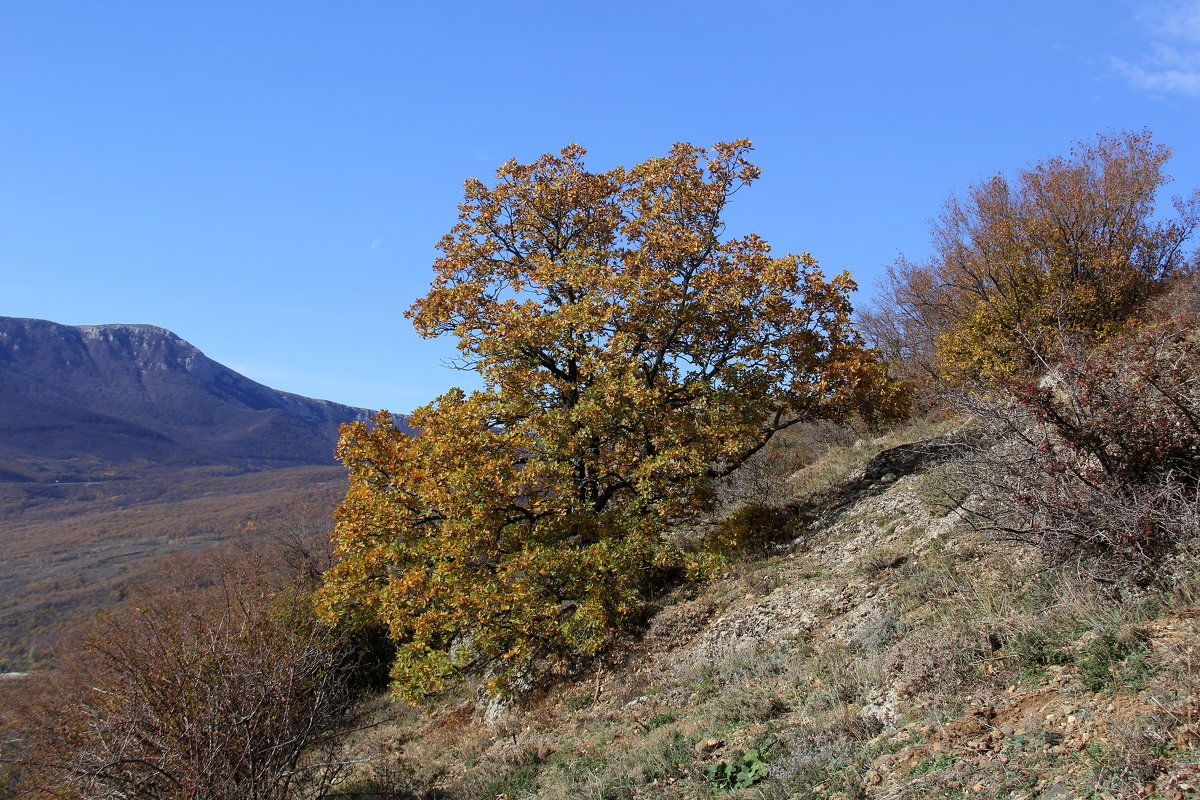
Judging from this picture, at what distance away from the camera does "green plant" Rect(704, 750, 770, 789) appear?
662cm

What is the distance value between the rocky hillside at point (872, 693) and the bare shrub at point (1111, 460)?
0.35 metres

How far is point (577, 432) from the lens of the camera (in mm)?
13273

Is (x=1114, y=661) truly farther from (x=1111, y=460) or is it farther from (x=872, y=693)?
(x=1111, y=460)

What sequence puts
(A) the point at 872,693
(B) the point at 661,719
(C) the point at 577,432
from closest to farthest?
(A) the point at 872,693
(B) the point at 661,719
(C) the point at 577,432

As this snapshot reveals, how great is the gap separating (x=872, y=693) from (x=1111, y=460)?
3.25 m

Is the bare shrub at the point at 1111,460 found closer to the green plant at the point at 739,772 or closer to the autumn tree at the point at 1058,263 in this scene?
the green plant at the point at 739,772

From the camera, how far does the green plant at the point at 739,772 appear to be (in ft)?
21.7

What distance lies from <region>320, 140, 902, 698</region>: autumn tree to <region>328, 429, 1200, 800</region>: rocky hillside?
4.06 ft

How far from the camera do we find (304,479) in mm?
179375

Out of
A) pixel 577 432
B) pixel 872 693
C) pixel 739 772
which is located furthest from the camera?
pixel 577 432

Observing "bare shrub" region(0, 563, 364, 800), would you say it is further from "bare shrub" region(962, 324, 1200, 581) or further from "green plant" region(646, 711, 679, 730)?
"bare shrub" region(962, 324, 1200, 581)

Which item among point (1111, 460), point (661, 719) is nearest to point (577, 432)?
point (661, 719)

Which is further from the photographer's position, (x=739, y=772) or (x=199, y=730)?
(x=199, y=730)

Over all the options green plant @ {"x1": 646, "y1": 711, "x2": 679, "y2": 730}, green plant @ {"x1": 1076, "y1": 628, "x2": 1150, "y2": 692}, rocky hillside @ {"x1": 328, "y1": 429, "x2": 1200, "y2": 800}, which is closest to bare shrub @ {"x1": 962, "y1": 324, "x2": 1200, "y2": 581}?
rocky hillside @ {"x1": 328, "y1": 429, "x2": 1200, "y2": 800}
